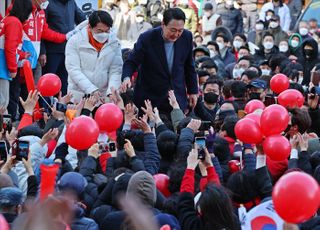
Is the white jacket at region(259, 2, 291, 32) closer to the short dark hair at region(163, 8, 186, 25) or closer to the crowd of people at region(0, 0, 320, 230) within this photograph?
the crowd of people at region(0, 0, 320, 230)

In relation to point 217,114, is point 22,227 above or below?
above

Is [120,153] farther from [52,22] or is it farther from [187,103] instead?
[52,22]

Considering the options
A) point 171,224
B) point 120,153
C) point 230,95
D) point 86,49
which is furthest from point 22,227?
point 230,95

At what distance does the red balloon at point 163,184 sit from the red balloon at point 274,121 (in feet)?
3.19

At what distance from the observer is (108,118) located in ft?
27.3

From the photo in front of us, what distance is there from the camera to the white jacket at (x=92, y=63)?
10305mm

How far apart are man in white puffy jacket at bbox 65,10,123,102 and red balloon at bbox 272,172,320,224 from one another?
5.54 meters

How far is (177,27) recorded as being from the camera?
31.1ft

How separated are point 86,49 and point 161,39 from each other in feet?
3.21

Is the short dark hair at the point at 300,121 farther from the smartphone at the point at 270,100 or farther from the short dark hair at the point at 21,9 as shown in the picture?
the short dark hair at the point at 21,9

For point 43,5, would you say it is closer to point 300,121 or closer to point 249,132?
point 300,121

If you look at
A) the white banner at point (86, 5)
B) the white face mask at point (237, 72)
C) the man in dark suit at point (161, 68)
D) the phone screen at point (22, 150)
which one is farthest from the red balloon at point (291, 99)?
the white face mask at point (237, 72)

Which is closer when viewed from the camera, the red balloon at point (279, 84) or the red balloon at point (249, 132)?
the red balloon at point (249, 132)

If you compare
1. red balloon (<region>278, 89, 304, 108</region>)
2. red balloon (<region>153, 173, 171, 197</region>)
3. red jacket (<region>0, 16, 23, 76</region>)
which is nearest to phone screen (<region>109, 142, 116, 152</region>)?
red balloon (<region>153, 173, 171, 197</region>)
